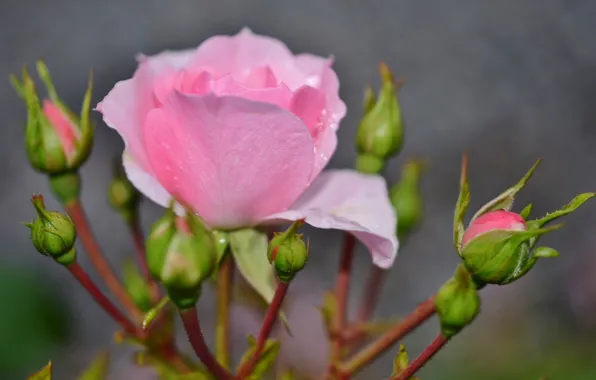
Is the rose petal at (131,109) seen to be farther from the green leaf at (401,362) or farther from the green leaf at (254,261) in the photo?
the green leaf at (401,362)

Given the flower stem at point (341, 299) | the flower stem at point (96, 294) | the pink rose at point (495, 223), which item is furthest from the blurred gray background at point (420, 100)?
the pink rose at point (495, 223)

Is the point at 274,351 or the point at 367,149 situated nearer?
the point at 274,351

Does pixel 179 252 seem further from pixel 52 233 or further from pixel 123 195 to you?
pixel 123 195

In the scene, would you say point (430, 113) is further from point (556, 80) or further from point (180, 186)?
point (180, 186)

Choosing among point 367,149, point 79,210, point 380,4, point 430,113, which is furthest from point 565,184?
point 79,210

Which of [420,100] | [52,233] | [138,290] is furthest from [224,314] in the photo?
[420,100]

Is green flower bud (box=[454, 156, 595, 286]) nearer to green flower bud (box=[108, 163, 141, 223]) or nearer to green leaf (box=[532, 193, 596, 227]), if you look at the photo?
green leaf (box=[532, 193, 596, 227])
